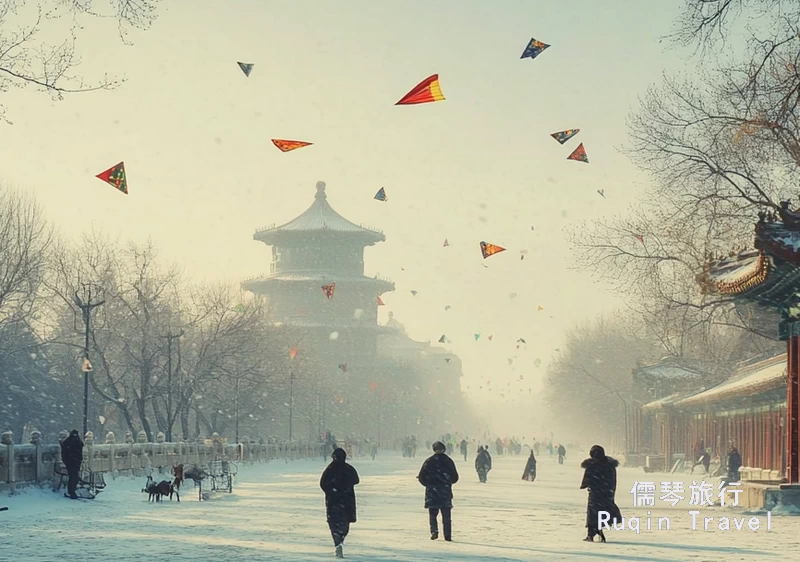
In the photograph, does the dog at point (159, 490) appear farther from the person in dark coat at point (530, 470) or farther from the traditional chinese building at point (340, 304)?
the traditional chinese building at point (340, 304)

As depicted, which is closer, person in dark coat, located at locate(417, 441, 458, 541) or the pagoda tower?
person in dark coat, located at locate(417, 441, 458, 541)

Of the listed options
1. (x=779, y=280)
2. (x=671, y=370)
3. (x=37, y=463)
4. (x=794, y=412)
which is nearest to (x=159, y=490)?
(x=37, y=463)

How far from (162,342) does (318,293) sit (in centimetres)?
6176

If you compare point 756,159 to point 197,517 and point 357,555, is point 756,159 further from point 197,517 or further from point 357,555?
point 357,555

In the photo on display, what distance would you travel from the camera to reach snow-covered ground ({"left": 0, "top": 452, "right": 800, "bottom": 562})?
53.7 feet

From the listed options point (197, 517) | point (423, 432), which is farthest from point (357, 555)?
point (423, 432)

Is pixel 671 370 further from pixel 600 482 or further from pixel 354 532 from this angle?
pixel 600 482

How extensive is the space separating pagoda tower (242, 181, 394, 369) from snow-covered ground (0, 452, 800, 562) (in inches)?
3485

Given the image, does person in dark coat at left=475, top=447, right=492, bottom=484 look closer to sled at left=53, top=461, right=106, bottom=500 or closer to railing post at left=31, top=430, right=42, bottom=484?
sled at left=53, top=461, right=106, bottom=500

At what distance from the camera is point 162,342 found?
2468 inches

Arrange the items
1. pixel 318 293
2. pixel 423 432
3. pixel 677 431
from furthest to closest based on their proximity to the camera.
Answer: pixel 423 432 < pixel 318 293 < pixel 677 431

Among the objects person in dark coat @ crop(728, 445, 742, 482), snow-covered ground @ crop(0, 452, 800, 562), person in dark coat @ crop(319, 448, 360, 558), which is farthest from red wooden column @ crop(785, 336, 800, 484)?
person in dark coat @ crop(319, 448, 360, 558)

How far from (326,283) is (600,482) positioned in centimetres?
10546

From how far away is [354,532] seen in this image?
66.0 ft
